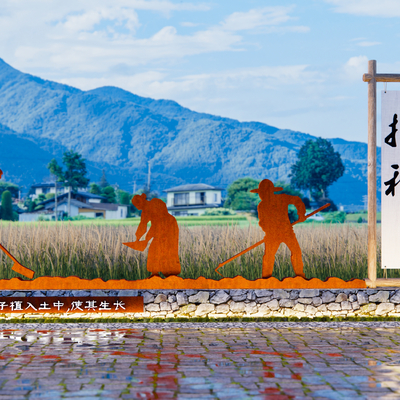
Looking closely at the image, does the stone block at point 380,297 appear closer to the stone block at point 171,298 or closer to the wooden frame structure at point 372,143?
the wooden frame structure at point 372,143

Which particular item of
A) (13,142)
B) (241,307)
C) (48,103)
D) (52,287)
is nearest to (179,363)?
(241,307)

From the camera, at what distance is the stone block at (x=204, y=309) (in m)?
6.88

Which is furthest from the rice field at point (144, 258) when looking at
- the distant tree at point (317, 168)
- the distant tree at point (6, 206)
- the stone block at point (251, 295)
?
the distant tree at point (317, 168)

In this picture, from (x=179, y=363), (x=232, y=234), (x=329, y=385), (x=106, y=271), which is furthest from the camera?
(x=232, y=234)

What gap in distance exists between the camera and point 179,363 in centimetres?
466

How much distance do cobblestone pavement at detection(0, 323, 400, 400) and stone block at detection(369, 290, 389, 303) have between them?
0.52 metres

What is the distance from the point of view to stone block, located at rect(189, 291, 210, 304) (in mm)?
6891

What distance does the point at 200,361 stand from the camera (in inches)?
186

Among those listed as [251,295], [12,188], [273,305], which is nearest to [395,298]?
[273,305]

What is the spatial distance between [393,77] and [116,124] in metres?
155

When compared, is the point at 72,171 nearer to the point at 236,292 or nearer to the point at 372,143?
the point at 236,292

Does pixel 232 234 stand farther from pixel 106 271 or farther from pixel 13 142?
pixel 13 142

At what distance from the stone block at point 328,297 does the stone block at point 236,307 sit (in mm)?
1000

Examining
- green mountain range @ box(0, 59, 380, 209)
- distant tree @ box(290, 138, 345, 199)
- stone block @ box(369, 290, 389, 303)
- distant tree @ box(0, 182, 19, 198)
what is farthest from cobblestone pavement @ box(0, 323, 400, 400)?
green mountain range @ box(0, 59, 380, 209)
